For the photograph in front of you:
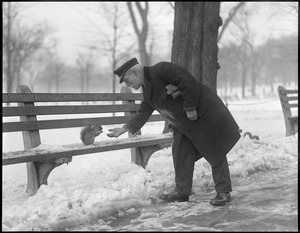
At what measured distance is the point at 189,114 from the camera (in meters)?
3.98

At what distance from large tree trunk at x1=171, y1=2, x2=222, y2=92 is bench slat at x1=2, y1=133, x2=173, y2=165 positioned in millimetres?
1734

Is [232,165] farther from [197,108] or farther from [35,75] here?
[35,75]

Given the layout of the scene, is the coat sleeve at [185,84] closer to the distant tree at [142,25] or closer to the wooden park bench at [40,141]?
the wooden park bench at [40,141]

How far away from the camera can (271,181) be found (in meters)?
5.20

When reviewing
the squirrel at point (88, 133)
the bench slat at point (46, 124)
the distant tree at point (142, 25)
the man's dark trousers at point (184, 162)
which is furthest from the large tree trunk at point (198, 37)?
the distant tree at point (142, 25)

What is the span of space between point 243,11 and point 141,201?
61.8 feet

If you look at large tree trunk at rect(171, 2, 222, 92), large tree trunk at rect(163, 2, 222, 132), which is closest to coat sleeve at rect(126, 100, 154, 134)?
large tree trunk at rect(163, 2, 222, 132)

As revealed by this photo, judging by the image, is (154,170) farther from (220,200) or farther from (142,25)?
(142,25)

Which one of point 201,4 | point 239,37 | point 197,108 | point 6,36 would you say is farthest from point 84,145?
point 239,37

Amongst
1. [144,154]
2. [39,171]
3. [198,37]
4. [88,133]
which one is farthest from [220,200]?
[198,37]

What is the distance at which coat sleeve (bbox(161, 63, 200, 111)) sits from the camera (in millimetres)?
3895

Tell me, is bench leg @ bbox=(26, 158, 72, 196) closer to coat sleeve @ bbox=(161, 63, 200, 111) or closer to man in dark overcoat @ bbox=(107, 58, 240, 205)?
man in dark overcoat @ bbox=(107, 58, 240, 205)

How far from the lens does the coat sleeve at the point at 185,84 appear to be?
153 inches

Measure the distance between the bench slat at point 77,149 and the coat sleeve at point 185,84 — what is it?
148 cm
